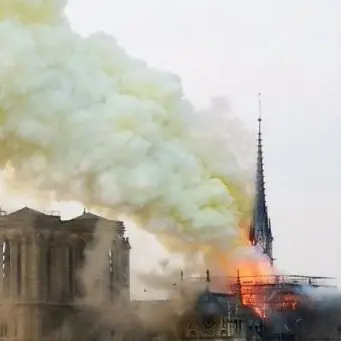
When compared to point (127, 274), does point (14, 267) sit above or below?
above

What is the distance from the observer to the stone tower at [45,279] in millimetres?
126938

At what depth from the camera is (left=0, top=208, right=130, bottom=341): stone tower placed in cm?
12694

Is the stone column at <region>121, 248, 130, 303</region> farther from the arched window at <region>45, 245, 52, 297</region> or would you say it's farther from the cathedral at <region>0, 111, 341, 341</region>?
the arched window at <region>45, 245, 52, 297</region>

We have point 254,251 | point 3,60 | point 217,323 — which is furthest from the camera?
point 217,323

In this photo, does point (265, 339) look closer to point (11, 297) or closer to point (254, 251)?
point (254, 251)

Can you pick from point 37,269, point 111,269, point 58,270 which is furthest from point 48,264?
point 111,269

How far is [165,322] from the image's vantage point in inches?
4850

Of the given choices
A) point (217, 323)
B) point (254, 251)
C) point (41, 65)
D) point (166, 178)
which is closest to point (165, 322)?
point (217, 323)

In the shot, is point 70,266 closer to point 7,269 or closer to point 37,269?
point 37,269

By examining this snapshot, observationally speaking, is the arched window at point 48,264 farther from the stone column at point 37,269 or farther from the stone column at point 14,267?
the stone column at point 14,267

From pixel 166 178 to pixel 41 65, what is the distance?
14.4m

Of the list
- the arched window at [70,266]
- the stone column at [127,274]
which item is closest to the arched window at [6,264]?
the arched window at [70,266]

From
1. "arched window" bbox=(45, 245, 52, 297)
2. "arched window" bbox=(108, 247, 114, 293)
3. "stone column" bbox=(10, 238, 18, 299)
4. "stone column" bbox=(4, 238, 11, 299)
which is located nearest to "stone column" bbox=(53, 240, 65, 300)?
"arched window" bbox=(45, 245, 52, 297)

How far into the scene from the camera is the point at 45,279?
13138cm
